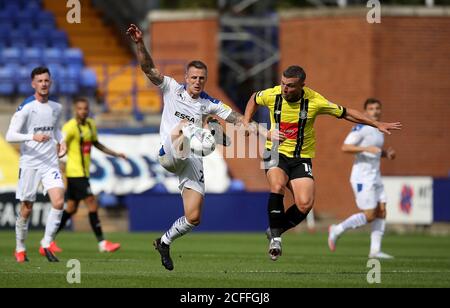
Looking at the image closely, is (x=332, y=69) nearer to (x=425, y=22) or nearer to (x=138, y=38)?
(x=425, y=22)

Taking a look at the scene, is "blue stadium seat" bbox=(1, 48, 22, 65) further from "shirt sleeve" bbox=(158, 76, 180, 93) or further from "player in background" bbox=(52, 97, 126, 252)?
"shirt sleeve" bbox=(158, 76, 180, 93)

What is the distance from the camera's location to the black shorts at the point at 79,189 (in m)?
17.9

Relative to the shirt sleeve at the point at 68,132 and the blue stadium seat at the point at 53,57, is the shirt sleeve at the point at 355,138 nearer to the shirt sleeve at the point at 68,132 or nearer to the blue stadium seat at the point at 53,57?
the shirt sleeve at the point at 68,132

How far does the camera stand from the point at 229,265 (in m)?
14.6

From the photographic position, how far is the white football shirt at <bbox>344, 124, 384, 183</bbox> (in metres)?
17.5

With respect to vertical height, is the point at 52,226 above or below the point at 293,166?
below

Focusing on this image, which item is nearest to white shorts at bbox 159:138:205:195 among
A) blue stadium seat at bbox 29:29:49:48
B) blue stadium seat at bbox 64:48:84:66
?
blue stadium seat at bbox 64:48:84:66

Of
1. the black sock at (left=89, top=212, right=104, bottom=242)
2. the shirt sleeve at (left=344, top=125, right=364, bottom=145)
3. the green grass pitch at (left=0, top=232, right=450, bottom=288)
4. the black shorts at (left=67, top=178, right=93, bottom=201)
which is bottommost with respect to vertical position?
the green grass pitch at (left=0, top=232, right=450, bottom=288)

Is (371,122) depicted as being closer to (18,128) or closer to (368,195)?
(368,195)

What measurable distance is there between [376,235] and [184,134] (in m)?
5.58

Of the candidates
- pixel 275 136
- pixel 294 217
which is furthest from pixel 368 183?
pixel 275 136

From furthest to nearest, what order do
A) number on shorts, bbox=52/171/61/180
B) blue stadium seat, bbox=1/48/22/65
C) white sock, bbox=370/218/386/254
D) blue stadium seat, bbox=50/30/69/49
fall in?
blue stadium seat, bbox=50/30/69/49 → blue stadium seat, bbox=1/48/22/65 → white sock, bbox=370/218/386/254 → number on shorts, bbox=52/171/61/180

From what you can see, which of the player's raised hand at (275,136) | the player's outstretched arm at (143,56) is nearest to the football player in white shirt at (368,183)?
the player's raised hand at (275,136)

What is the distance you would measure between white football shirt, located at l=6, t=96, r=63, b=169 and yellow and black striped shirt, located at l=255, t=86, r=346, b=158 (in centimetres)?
317
